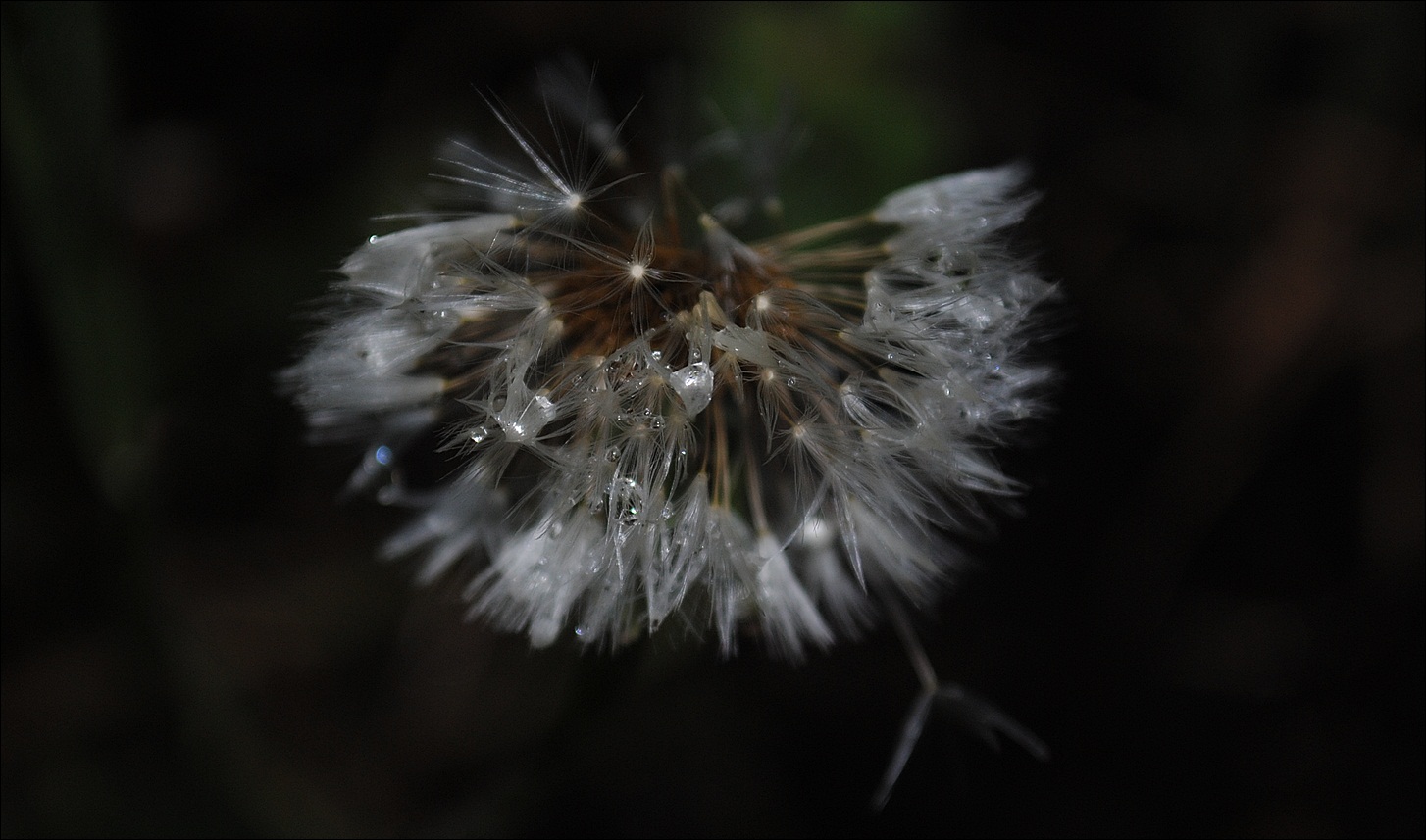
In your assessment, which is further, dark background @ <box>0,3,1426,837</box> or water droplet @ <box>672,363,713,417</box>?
dark background @ <box>0,3,1426,837</box>

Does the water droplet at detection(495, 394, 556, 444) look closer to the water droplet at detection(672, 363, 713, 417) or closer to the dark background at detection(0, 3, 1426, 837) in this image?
the water droplet at detection(672, 363, 713, 417)

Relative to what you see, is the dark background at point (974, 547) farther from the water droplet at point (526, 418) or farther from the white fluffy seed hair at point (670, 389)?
the water droplet at point (526, 418)

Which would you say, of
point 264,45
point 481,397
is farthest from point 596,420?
point 264,45

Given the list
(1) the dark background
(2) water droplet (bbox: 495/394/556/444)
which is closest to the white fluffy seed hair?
(2) water droplet (bbox: 495/394/556/444)

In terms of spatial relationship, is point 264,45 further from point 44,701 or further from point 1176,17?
point 1176,17

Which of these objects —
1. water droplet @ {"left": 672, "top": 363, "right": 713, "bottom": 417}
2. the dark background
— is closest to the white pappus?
water droplet @ {"left": 672, "top": 363, "right": 713, "bottom": 417}

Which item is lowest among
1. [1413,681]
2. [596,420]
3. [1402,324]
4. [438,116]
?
[1413,681]

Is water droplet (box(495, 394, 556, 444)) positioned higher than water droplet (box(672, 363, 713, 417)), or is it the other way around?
water droplet (box(495, 394, 556, 444))

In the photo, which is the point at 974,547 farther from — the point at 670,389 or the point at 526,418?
the point at 526,418
